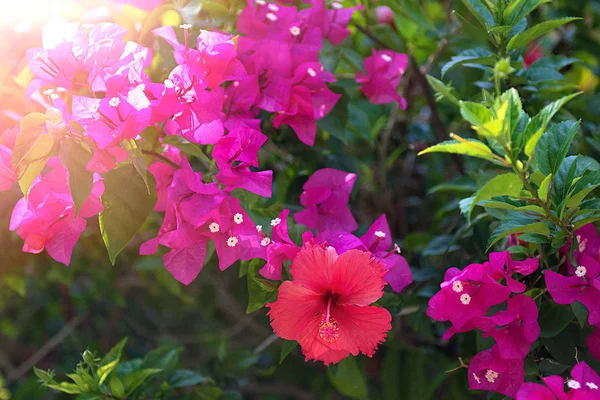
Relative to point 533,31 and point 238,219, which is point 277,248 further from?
point 533,31

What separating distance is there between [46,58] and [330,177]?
41cm

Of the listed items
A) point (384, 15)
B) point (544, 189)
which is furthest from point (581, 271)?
point (384, 15)

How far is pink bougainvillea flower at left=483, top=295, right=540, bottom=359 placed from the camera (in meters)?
0.74

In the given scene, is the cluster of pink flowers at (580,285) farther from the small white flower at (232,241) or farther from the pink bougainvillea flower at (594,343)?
the small white flower at (232,241)

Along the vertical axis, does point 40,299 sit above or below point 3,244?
below

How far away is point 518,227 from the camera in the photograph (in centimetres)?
72

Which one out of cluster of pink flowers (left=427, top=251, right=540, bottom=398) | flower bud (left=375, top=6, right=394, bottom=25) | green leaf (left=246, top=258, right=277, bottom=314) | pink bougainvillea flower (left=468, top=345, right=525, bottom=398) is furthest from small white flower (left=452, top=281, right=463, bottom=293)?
flower bud (left=375, top=6, right=394, bottom=25)

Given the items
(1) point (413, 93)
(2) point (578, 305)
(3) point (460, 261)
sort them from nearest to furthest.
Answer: (2) point (578, 305) < (3) point (460, 261) < (1) point (413, 93)

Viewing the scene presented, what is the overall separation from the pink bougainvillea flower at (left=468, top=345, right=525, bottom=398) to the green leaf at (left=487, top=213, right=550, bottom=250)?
0.46ft

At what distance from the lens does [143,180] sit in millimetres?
795

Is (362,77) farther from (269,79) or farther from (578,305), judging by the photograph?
(578,305)

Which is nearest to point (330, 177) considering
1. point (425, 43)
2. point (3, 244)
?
point (425, 43)

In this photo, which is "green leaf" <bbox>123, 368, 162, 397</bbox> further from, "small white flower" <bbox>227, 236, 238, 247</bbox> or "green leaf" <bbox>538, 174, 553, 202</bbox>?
"green leaf" <bbox>538, 174, 553, 202</bbox>

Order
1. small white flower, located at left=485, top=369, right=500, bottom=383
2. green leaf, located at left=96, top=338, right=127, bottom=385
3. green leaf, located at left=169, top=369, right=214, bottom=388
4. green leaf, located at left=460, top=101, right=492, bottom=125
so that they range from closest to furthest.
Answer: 1. green leaf, located at left=460, top=101, right=492, bottom=125
2. small white flower, located at left=485, top=369, right=500, bottom=383
3. green leaf, located at left=96, top=338, right=127, bottom=385
4. green leaf, located at left=169, top=369, right=214, bottom=388
